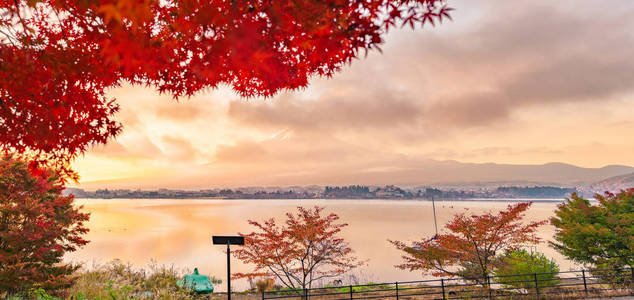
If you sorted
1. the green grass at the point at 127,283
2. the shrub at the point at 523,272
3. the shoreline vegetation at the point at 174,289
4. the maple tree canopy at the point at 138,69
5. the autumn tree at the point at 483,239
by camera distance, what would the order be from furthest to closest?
the shrub at the point at 523,272, the autumn tree at the point at 483,239, the green grass at the point at 127,283, the shoreline vegetation at the point at 174,289, the maple tree canopy at the point at 138,69

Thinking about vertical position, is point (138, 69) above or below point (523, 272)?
above

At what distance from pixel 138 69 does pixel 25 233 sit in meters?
8.98

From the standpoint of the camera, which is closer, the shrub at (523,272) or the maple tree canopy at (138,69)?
the maple tree canopy at (138,69)

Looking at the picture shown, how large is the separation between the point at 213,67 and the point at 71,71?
2777 mm

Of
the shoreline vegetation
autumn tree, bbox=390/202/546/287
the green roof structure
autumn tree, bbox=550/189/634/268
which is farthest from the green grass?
autumn tree, bbox=550/189/634/268

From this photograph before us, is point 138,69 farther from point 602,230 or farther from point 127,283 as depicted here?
point 602,230

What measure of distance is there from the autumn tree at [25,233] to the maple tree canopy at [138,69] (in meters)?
5.09

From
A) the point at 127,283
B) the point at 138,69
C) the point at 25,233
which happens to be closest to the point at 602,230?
the point at 138,69

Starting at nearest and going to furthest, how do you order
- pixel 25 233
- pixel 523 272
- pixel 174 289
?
pixel 25 233
pixel 523 272
pixel 174 289

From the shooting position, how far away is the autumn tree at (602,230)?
11523 millimetres

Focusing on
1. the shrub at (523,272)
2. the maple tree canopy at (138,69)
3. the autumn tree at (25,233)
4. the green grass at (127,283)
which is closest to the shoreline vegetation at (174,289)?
the green grass at (127,283)

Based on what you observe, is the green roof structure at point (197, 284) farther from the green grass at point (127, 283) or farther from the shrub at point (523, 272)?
the shrub at point (523, 272)

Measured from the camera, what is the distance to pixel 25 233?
807 centimetres

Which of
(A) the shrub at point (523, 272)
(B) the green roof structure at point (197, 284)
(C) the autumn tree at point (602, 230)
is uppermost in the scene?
(C) the autumn tree at point (602, 230)
